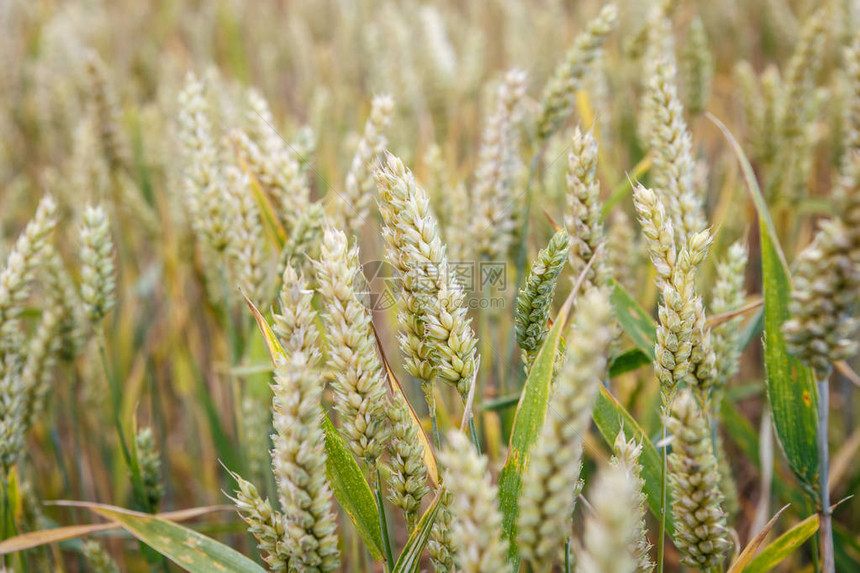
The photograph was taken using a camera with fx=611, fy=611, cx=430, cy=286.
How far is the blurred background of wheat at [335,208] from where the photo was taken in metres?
1.21

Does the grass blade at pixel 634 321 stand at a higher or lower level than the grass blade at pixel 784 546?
higher

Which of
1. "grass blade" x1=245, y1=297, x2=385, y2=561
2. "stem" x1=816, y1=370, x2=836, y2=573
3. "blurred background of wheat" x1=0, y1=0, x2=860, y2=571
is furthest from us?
"blurred background of wheat" x1=0, y1=0, x2=860, y2=571

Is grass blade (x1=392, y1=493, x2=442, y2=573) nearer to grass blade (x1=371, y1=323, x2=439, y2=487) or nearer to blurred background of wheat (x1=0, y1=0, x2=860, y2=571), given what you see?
grass blade (x1=371, y1=323, x2=439, y2=487)

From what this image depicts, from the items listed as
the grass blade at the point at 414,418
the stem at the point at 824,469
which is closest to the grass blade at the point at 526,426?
the grass blade at the point at 414,418

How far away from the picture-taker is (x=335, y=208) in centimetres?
111

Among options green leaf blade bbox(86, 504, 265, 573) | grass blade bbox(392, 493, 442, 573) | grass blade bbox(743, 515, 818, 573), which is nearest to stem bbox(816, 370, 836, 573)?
grass blade bbox(743, 515, 818, 573)

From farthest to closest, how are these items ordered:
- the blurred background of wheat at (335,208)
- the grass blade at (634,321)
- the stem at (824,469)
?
1. the blurred background of wheat at (335,208)
2. the grass blade at (634,321)
3. the stem at (824,469)

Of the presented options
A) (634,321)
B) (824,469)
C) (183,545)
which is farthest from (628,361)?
(183,545)

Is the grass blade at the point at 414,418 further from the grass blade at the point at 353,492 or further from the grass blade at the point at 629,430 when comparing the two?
the grass blade at the point at 629,430

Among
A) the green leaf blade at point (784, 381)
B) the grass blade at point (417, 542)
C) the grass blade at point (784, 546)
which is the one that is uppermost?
the green leaf blade at point (784, 381)

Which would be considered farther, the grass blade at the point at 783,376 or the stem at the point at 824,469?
the grass blade at the point at 783,376

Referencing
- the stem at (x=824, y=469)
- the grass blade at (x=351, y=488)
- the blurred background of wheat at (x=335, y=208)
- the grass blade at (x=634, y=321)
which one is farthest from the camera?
the blurred background of wheat at (x=335, y=208)

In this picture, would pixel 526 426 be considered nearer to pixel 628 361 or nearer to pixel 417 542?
pixel 417 542

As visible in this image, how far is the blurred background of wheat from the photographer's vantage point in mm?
1206
